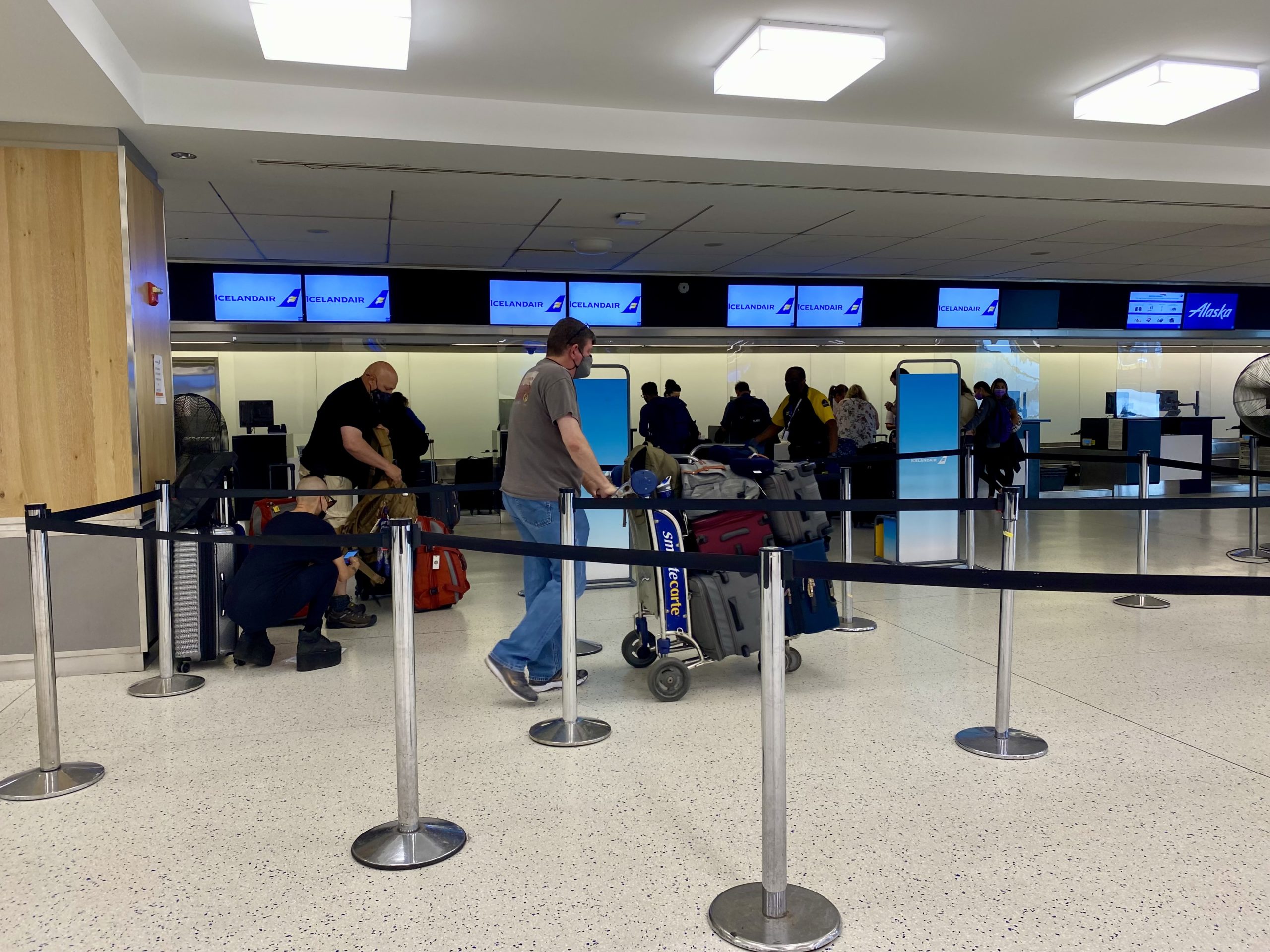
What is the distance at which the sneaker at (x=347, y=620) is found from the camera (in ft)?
18.6

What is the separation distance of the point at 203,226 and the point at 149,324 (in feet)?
7.92

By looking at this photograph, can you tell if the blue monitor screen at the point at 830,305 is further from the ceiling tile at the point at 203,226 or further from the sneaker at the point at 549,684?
the sneaker at the point at 549,684

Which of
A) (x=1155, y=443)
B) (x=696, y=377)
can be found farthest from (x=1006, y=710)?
(x=1155, y=443)

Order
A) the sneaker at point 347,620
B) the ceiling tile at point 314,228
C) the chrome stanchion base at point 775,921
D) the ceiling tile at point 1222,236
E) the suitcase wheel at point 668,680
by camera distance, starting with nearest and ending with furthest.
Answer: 1. the chrome stanchion base at point 775,921
2. the suitcase wheel at point 668,680
3. the sneaker at point 347,620
4. the ceiling tile at point 314,228
5. the ceiling tile at point 1222,236

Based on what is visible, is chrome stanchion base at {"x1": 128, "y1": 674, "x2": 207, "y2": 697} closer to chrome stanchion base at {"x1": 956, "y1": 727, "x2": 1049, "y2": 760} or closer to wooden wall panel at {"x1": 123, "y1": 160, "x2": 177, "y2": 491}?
wooden wall panel at {"x1": 123, "y1": 160, "x2": 177, "y2": 491}

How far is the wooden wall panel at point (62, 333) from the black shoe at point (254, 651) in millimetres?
959

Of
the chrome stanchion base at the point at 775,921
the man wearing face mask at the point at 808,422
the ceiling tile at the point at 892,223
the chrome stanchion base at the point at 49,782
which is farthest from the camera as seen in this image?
the man wearing face mask at the point at 808,422

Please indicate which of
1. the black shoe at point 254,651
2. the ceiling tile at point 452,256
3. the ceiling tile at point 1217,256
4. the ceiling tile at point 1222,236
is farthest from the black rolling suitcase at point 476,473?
the ceiling tile at point 1217,256

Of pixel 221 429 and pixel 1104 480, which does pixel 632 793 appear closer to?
pixel 221 429

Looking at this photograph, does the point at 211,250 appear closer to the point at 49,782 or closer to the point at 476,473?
the point at 476,473

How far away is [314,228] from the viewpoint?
23.9ft

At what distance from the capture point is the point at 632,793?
10.2 ft

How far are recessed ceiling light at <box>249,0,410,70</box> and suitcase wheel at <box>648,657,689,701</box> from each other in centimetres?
290

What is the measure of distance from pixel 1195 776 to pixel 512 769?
7.56 ft
